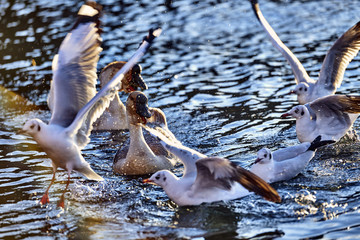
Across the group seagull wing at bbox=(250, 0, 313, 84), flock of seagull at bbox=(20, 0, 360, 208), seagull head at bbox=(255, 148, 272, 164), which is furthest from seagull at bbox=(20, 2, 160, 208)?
seagull wing at bbox=(250, 0, 313, 84)

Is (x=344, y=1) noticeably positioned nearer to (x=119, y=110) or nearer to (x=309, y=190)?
(x=119, y=110)

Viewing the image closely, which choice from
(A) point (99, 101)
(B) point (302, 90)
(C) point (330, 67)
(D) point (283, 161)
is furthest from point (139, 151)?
(C) point (330, 67)

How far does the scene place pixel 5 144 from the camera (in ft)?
35.7

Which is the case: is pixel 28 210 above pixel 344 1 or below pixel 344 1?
above

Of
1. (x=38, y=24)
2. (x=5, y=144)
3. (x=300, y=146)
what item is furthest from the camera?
(x=38, y=24)

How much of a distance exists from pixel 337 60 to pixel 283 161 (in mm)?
3133

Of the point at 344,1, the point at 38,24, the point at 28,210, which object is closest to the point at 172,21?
the point at 38,24

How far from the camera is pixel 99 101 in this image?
8070 mm

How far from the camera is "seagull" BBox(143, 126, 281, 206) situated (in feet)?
22.7

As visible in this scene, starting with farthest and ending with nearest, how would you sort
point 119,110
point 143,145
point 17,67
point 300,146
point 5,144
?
point 17,67 < point 119,110 < point 5,144 < point 143,145 < point 300,146

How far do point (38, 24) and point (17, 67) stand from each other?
3.52 m

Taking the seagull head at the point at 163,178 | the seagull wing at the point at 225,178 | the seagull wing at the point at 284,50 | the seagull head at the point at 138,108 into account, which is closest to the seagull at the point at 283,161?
the seagull wing at the point at 225,178

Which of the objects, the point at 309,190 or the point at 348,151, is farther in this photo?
the point at 348,151

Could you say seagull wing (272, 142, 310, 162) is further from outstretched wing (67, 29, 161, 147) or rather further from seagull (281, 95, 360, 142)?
outstretched wing (67, 29, 161, 147)
